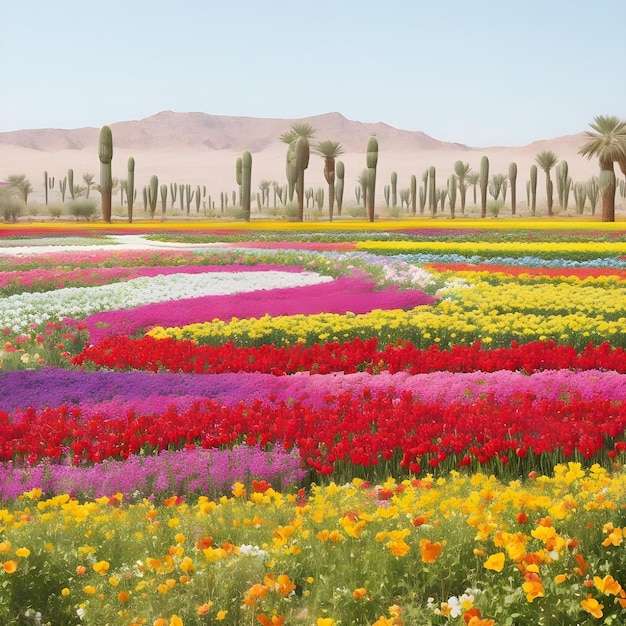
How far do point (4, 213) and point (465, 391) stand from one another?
62.9 meters

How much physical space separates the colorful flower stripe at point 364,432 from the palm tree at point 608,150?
4669 cm

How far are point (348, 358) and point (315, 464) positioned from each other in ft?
12.7

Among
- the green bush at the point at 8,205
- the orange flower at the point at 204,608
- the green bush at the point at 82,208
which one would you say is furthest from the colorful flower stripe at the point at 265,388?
the green bush at the point at 82,208

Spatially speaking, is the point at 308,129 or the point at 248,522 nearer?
the point at 248,522

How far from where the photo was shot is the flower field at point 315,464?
425cm

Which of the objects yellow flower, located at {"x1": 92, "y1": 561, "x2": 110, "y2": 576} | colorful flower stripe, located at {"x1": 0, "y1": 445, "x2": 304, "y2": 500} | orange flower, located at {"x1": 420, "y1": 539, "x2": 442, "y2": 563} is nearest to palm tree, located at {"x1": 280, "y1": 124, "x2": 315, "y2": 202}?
colorful flower stripe, located at {"x1": 0, "y1": 445, "x2": 304, "y2": 500}

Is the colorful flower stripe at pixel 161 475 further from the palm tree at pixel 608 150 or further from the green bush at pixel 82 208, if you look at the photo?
the green bush at pixel 82 208

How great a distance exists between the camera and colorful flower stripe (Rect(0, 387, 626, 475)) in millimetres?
6695

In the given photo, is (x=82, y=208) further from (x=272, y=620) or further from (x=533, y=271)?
(x=272, y=620)

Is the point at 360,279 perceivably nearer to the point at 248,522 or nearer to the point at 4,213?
the point at 248,522

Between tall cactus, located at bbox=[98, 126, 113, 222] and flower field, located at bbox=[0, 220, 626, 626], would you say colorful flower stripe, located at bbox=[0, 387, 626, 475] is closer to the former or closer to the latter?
flower field, located at bbox=[0, 220, 626, 626]

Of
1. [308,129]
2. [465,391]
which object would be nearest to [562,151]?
[308,129]

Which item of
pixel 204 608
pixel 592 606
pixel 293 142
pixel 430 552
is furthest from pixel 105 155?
pixel 592 606

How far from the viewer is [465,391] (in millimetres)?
8258
